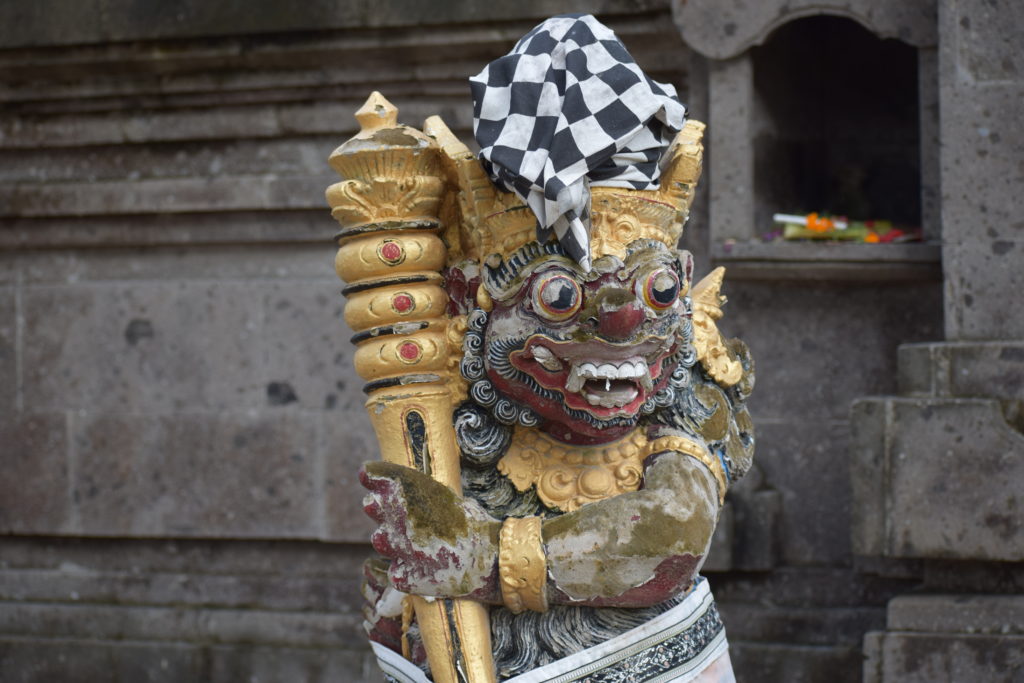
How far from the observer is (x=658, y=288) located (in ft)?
8.98

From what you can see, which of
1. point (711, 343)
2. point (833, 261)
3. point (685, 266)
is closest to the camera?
point (685, 266)

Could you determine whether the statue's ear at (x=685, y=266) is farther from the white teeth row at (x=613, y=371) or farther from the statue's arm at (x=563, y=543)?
the statue's arm at (x=563, y=543)

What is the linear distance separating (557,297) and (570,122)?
0.35m

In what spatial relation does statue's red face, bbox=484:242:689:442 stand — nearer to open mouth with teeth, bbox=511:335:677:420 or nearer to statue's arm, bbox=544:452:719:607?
open mouth with teeth, bbox=511:335:677:420

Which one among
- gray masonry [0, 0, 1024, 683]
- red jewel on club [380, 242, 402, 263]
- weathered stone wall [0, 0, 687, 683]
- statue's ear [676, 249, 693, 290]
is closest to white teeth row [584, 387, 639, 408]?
statue's ear [676, 249, 693, 290]

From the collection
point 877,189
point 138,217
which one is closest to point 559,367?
point 877,189

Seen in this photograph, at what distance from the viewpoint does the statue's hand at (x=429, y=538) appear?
9.00ft

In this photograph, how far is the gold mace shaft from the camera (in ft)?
9.53

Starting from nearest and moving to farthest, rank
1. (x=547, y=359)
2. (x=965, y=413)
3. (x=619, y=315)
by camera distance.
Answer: (x=619, y=315) → (x=547, y=359) → (x=965, y=413)

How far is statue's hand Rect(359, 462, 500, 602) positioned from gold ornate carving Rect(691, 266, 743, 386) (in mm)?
656

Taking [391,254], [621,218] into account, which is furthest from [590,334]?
[391,254]

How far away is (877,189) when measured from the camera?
462 cm

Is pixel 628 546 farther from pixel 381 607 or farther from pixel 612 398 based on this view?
pixel 381 607

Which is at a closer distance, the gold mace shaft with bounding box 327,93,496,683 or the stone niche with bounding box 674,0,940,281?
the gold mace shaft with bounding box 327,93,496,683
